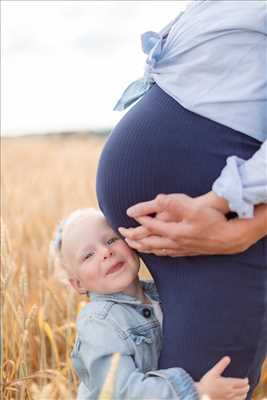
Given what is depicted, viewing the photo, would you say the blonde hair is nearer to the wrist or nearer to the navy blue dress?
the navy blue dress

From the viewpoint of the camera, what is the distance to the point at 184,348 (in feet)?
4.47

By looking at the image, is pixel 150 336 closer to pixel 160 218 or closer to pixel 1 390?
pixel 160 218

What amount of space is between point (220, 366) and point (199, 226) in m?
0.26

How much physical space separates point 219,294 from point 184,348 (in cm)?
12

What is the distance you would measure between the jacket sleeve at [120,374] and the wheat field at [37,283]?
0.19ft

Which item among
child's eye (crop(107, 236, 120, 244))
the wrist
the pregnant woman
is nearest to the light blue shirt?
the pregnant woman

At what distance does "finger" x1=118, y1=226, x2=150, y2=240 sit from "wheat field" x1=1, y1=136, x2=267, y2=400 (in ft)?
0.91

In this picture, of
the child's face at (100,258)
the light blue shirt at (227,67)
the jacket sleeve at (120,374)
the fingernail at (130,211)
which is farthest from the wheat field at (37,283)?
the light blue shirt at (227,67)

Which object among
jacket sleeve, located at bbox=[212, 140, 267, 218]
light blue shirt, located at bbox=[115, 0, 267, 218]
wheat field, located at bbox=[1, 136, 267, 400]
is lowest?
wheat field, located at bbox=[1, 136, 267, 400]

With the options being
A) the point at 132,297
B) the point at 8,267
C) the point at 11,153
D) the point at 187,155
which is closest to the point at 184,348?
the point at 132,297

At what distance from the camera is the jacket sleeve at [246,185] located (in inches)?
48.6

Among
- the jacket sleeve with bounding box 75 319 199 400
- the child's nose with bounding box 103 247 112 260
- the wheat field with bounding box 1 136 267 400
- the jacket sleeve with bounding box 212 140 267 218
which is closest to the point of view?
the jacket sleeve with bounding box 212 140 267 218

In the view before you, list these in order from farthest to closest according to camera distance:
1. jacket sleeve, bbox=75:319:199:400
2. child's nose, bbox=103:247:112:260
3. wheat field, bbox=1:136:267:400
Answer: wheat field, bbox=1:136:267:400, child's nose, bbox=103:247:112:260, jacket sleeve, bbox=75:319:199:400

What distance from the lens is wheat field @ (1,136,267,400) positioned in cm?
184
